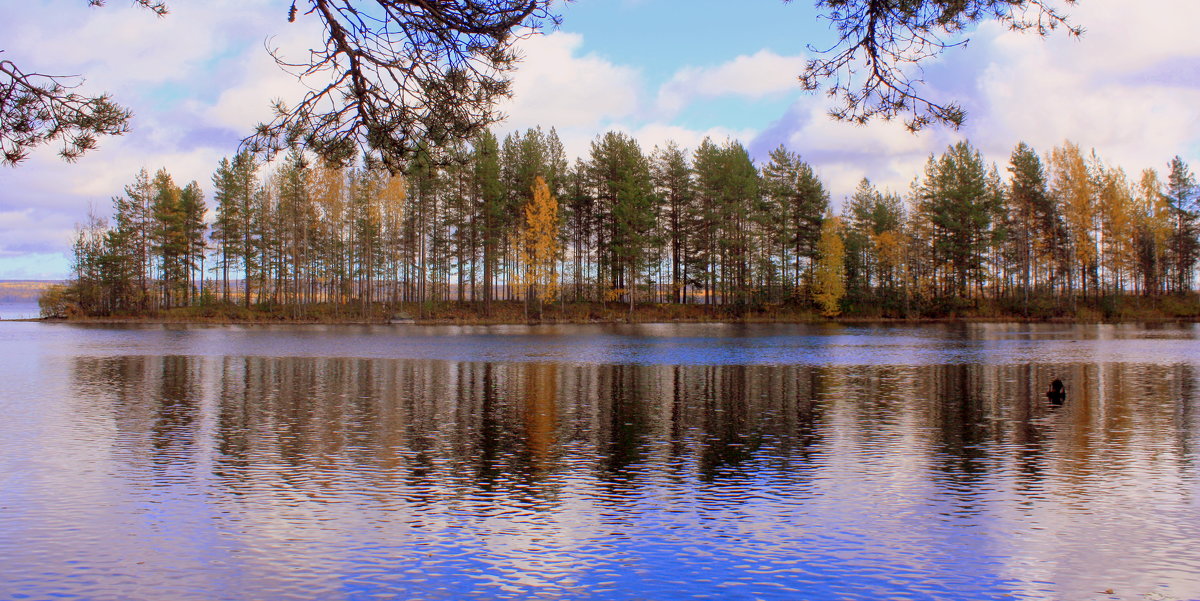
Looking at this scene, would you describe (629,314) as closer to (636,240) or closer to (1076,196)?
(636,240)

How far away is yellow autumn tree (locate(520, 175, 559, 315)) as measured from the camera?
71500mm

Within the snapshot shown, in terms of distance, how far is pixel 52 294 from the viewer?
3302 inches

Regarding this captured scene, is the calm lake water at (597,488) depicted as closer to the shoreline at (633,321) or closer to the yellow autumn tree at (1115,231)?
the shoreline at (633,321)

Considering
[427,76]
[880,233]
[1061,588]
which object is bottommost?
[1061,588]

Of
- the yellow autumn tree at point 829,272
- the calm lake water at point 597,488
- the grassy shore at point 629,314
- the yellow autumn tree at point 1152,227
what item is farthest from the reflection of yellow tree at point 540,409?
the yellow autumn tree at point 1152,227

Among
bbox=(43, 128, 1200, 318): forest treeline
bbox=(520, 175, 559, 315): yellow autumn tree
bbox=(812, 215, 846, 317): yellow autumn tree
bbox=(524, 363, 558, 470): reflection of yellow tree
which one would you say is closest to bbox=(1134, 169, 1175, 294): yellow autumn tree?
bbox=(43, 128, 1200, 318): forest treeline

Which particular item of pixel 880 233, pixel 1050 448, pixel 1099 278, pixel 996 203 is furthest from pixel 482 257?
pixel 1050 448

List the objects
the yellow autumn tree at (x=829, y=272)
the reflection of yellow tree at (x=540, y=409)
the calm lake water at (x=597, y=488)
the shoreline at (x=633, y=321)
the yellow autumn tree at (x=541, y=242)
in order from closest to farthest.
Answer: the calm lake water at (x=597, y=488) < the reflection of yellow tree at (x=540, y=409) < the shoreline at (x=633, y=321) < the yellow autumn tree at (x=541, y=242) < the yellow autumn tree at (x=829, y=272)

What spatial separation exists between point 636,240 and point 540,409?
53207 millimetres

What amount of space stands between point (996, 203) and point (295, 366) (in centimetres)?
6708

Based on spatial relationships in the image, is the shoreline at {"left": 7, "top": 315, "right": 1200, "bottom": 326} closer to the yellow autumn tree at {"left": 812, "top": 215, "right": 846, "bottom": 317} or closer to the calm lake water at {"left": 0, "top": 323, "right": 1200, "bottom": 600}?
the yellow autumn tree at {"left": 812, "top": 215, "right": 846, "bottom": 317}

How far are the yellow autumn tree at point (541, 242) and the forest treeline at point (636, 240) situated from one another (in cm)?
17

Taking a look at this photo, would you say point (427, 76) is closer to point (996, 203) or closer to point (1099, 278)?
point (996, 203)

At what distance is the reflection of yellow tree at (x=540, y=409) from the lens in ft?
49.3
